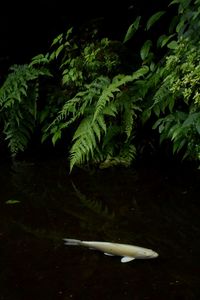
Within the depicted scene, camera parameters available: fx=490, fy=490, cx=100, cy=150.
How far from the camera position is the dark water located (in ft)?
10.6

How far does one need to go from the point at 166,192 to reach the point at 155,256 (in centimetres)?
138

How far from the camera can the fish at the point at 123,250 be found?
351 cm

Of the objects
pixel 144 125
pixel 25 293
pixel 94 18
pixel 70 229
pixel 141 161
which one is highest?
pixel 94 18

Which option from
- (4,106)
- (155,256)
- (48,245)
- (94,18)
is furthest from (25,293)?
(94,18)

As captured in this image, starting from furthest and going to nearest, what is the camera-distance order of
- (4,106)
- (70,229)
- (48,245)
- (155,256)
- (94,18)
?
1. (94,18)
2. (4,106)
3. (70,229)
4. (48,245)
5. (155,256)

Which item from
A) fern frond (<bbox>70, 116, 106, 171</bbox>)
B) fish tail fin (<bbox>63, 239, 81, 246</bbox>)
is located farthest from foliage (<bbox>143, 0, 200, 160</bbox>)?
fish tail fin (<bbox>63, 239, 81, 246</bbox>)

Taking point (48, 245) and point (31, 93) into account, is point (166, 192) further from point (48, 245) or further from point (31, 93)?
point (31, 93)

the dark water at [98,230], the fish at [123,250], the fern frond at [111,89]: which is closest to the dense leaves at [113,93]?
the fern frond at [111,89]

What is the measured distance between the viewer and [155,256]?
350 centimetres

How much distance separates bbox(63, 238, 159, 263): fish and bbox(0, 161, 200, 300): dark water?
4 cm

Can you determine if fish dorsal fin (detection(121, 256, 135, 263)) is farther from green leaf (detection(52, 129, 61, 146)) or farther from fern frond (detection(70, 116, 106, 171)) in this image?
green leaf (detection(52, 129, 61, 146))

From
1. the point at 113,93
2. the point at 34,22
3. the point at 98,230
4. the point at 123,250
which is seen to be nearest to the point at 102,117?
the point at 113,93

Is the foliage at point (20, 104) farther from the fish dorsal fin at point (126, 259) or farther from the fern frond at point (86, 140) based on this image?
the fish dorsal fin at point (126, 259)

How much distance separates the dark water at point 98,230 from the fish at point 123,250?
4 cm
